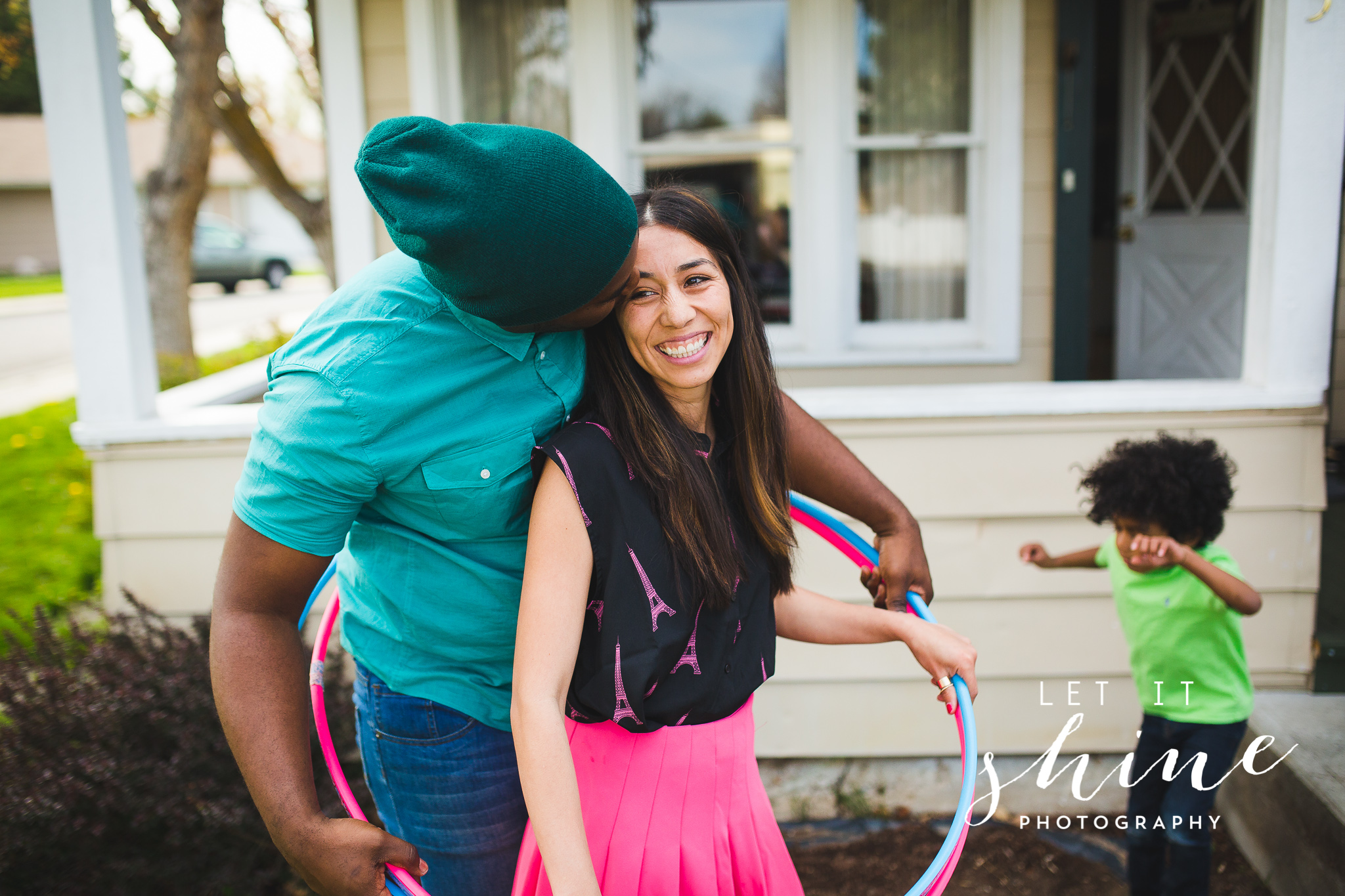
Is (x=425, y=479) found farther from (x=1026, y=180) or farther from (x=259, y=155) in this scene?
(x=259, y=155)

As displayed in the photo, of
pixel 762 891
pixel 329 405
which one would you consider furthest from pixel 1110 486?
pixel 329 405

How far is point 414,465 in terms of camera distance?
1301 millimetres

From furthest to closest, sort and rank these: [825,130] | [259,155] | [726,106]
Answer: [259,155] → [726,106] → [825,130]

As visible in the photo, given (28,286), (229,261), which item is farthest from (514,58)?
(28,286)

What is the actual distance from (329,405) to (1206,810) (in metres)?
2.26

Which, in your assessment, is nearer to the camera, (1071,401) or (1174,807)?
(1174,807)

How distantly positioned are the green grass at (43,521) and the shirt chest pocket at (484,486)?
2.58 metres

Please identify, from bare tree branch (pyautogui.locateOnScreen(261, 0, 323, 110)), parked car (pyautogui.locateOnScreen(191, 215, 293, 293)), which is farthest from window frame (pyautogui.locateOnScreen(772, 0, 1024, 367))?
parked car (pyautogui.locateOnScreen(191, 215, 293, 293))

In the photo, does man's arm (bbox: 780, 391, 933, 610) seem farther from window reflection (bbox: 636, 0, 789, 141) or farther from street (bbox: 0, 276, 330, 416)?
street (bbox: 0, 276, 330, 416)

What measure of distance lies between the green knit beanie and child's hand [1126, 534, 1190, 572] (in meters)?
1.68

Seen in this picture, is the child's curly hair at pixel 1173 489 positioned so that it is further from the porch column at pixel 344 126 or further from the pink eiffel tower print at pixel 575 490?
the porch column at pixel 344 126

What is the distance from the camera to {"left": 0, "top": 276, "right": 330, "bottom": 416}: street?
11430 millimetres

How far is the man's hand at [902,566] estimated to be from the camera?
183 cm

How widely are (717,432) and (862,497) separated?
1.14 feet
